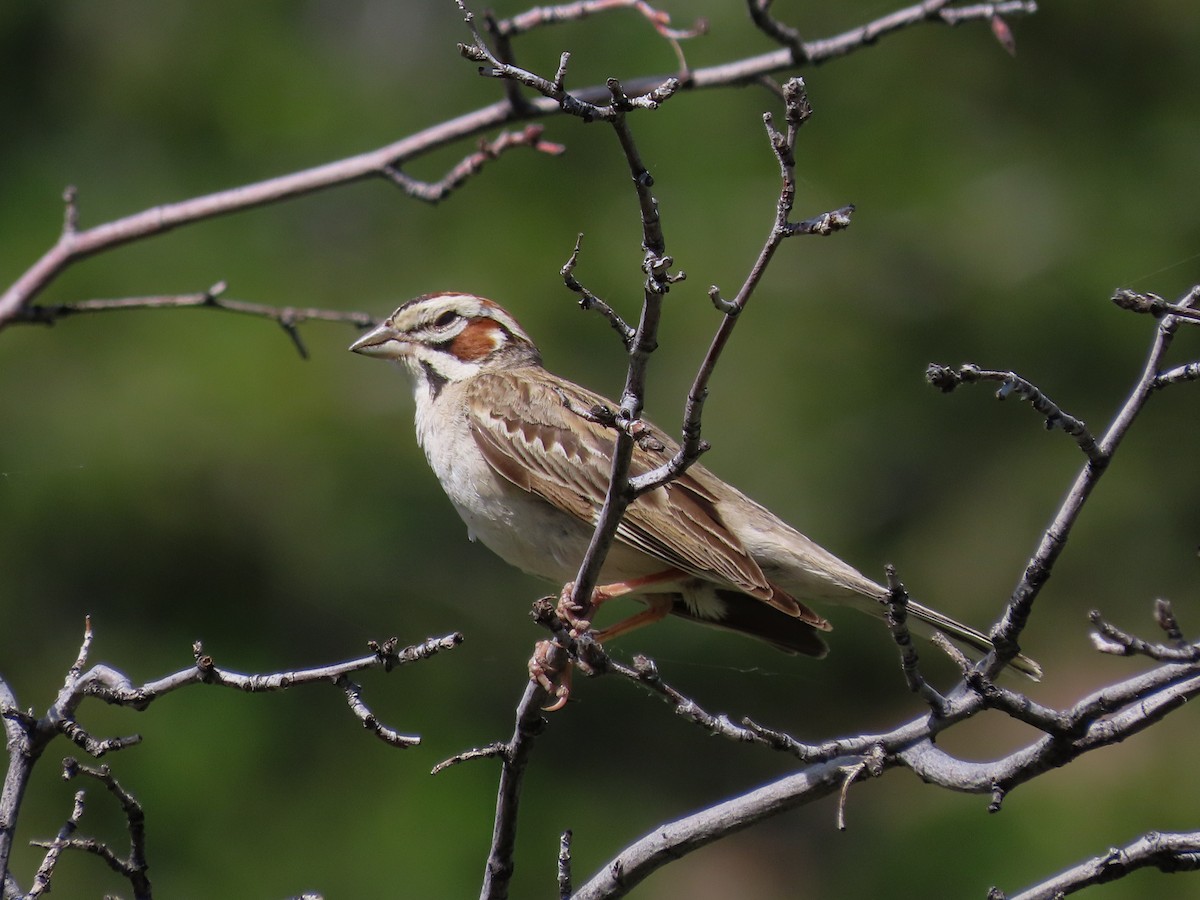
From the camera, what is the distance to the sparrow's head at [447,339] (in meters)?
5.22

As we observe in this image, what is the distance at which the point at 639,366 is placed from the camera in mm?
2600

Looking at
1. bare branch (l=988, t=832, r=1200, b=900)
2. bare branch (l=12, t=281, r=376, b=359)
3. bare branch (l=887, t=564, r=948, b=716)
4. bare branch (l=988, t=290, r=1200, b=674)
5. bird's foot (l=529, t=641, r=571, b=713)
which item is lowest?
bare branch (l=988, t=832, r=1200, b=900)

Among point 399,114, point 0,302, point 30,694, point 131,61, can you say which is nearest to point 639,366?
point 0,302

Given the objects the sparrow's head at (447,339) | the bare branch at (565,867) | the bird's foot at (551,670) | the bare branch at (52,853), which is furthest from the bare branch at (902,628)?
the sparrow's head at (447,339)

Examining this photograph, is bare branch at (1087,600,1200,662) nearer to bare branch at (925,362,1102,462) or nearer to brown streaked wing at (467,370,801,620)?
bare branch at (925,362,1102,462)

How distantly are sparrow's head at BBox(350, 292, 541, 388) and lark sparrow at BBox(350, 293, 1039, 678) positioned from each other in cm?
16

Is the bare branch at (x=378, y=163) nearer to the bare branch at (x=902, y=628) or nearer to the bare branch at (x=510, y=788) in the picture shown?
the bare branch at (x=510, y=788)

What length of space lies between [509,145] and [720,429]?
4553mm

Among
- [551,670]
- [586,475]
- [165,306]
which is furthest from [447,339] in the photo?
[551,670]

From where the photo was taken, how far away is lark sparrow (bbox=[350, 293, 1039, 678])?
4.35 metres

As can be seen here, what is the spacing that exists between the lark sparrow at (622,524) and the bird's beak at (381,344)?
0.25ft

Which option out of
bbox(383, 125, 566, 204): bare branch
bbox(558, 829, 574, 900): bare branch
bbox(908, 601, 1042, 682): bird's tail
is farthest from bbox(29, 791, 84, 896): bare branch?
bbox(383, 125, 566, 204): bare branch

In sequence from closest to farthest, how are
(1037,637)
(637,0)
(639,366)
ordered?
1. (639,366)
2. (637,0)
3. (1037,637)

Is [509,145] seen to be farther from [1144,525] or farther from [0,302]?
[1144,525]
